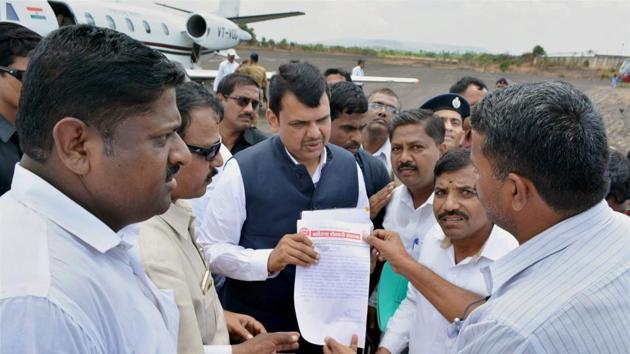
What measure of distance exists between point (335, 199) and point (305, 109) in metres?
0.46

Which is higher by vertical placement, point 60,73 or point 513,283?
point 60,73

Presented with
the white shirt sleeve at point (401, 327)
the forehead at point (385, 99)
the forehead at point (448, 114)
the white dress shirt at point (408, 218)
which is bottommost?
the white shirt sleeve at point (401, 327)

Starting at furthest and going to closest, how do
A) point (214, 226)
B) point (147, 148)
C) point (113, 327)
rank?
point (214, 226), point (147, 148), point (113, 327)

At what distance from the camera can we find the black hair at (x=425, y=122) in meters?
2.71

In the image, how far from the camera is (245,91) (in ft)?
14.3

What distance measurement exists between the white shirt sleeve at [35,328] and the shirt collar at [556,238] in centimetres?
105

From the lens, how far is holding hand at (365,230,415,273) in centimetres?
196

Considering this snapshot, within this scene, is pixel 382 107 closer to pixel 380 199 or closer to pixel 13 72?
pixel 380 199

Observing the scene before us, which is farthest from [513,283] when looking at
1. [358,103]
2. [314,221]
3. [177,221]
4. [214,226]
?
[358,103]

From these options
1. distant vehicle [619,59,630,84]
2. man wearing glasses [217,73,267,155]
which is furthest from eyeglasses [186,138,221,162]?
distant vehicle [619,59,630,84]

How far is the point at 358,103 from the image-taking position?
11.1 ft

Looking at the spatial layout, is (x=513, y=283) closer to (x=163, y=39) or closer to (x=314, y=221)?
(x=314, y=221)

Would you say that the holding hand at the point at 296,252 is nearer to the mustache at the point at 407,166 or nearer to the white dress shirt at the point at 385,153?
the mustache at the point at 407,166

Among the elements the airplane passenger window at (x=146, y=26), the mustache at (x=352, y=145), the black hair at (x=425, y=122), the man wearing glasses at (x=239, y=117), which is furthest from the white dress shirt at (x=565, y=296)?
the airplane passenger window at (x=146, y=26)
